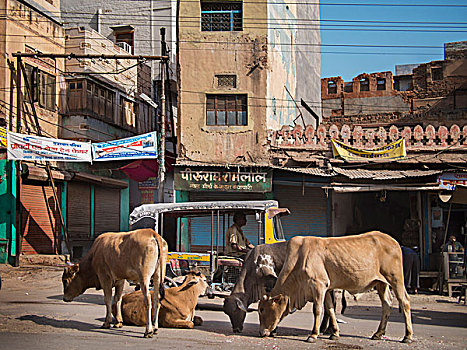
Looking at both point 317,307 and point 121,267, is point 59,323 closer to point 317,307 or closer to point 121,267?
point 121,267

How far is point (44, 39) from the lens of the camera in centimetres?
2206

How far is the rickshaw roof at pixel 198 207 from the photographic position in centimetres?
1202

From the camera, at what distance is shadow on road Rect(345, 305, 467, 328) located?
10562 millimetres

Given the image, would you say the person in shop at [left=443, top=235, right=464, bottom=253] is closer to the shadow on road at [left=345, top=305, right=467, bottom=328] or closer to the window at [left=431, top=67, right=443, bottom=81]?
the shadow on road at [left=345, top=305, right=467, bottom=328]

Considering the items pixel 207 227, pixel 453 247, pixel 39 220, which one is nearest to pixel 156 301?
pixel 207 227

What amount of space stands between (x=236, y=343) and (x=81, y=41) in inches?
741

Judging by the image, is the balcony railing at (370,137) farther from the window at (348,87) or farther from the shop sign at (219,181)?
the window at (348,87)

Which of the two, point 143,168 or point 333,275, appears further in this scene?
point 143,168

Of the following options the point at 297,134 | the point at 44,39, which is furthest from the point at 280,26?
the point at 44,39

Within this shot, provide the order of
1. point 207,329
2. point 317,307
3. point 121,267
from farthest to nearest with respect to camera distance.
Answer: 1. point 207,329
2. point 121,267
3. point 317,307

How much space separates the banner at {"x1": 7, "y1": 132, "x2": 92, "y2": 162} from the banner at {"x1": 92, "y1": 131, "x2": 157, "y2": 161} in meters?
0.39

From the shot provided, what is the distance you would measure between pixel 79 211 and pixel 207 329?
52.1ft

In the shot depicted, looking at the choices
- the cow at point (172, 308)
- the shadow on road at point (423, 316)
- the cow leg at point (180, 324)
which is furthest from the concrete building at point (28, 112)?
the shadow on road at point (423, 316)

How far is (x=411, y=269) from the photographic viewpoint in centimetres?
1507
